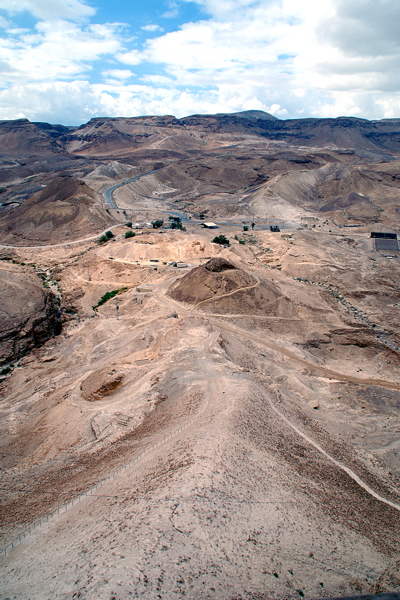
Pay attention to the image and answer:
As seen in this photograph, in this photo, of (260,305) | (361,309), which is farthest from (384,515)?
(361,309)

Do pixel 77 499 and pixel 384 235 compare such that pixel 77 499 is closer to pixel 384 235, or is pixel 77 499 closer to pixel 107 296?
pixel 107 296

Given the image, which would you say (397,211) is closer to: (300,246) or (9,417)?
(300,246)

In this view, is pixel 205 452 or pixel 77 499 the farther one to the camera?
pixel 205 452

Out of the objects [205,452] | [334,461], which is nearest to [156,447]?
[205,452]

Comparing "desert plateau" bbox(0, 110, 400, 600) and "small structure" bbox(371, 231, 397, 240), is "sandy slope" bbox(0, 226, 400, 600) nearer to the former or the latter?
"desert plateau" bbox(0, 110, 400, 600)

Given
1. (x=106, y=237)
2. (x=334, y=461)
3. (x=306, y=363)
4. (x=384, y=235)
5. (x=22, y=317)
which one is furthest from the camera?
(x=384, y=235)

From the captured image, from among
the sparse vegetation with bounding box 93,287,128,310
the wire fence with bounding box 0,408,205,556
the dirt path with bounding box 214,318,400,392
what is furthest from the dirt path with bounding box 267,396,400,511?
the sparse vegetation with bounding box 93,287,128,310

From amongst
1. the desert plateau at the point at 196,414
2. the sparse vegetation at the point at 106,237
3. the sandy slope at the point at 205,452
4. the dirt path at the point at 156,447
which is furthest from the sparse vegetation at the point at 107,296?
the dirt path at the point at 156,447
